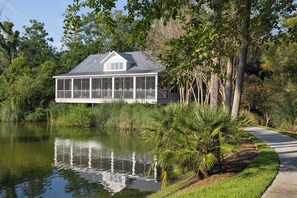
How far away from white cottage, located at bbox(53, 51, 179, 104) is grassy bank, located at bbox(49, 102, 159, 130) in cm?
161

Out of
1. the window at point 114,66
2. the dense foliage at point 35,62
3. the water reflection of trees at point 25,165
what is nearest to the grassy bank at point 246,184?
the water reflection of trees at point 25,165

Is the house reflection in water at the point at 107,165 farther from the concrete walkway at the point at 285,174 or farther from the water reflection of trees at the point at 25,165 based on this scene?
the concrete walkway at the point at 285,174

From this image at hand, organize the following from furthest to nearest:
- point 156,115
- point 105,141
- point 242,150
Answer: point 105,141 < point 242,150 < point 156,115

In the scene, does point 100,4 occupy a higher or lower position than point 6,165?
higher

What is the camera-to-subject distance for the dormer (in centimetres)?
3840

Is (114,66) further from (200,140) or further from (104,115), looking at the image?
(200,140)

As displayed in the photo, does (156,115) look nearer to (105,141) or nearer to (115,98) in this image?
(105,141)

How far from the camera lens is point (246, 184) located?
25.4 feet

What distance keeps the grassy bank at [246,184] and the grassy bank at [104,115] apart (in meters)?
19.6

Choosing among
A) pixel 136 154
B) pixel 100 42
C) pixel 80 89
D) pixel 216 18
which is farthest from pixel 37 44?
pixel 216 18

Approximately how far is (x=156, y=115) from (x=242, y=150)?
10.9 ft

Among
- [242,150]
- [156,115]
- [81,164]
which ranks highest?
[156,115]

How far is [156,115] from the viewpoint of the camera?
450 inches

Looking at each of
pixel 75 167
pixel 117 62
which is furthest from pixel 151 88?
pixel 75 167
